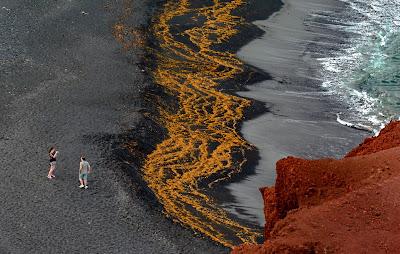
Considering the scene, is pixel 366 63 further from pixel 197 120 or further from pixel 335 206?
pixel 335 206

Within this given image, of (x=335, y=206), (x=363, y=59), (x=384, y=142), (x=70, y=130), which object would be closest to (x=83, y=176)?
(x=70, y=130)

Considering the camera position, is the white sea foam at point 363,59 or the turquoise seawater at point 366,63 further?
the turquoise seawater at point 366,63

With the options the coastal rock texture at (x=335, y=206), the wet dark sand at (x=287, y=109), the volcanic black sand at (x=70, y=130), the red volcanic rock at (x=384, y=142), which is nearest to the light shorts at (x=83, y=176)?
the volcanic black sand at (x=70, y=130)

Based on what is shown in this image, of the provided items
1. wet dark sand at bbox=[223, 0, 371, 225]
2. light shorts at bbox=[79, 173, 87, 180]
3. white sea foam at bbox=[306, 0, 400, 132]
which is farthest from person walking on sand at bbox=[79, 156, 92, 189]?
white sea foam at bbox=[306, 0, 400, 132]

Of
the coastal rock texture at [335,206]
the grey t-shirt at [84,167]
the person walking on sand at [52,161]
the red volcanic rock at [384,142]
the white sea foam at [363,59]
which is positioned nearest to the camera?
the coastal rock texture at [335,206]

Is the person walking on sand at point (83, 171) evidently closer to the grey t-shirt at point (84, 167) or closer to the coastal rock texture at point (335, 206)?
the grey t-shirt at point (84, 167)

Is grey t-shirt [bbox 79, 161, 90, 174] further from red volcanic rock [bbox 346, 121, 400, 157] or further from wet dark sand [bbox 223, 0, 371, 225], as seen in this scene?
red volcanic rock [bbox 346, 121, 400, 157]

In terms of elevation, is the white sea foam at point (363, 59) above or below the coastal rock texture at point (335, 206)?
below

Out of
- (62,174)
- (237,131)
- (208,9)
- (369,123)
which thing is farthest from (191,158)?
(208,9)
